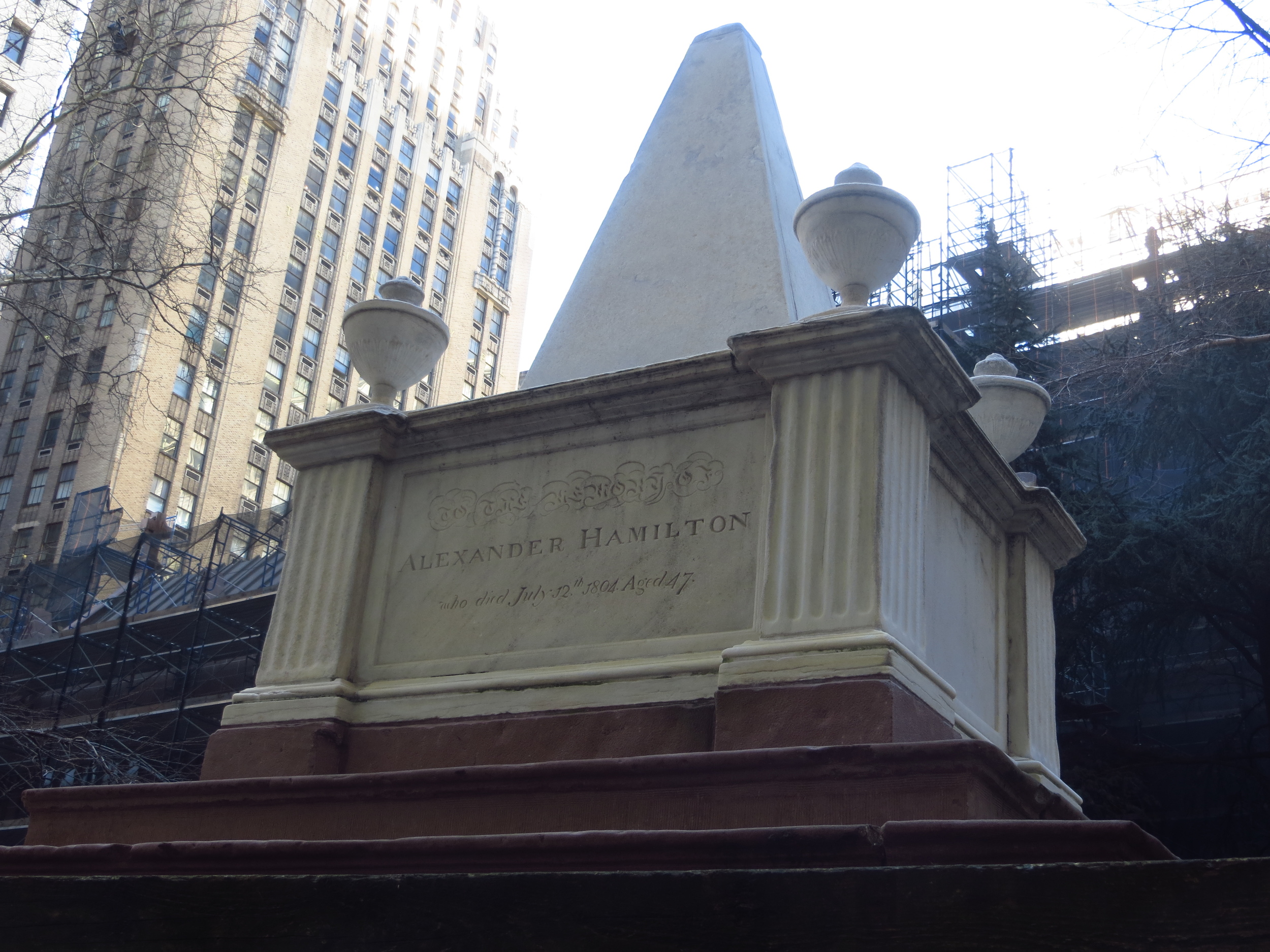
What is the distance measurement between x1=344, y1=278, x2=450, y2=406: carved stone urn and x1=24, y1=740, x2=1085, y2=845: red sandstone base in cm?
224

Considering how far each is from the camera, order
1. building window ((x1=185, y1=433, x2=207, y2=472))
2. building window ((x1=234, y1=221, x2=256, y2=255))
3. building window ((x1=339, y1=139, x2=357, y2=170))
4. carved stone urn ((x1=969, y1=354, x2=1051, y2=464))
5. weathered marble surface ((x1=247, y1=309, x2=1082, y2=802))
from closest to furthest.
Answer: weathered marble surface ((x1=247, y1=309, x2=1082, y2=802)), carved stone urn ((x1=969, y1=354, x2=1051, y2=464)), building window ((x1=185, y1=433, x2=207, y2=472)), building window ((x1=234, y1=221, x2=256, y2=255)), building window ((x1=339, y1=139, x2=357, y2=170))

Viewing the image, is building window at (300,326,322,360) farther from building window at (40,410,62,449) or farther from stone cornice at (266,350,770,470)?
stone cornice at (266,350,770,470)

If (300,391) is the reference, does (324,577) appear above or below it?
below

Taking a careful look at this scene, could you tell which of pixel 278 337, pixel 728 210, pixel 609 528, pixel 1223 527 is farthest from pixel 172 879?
pixel 278 337

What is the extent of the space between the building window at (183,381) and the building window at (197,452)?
1.55 metres

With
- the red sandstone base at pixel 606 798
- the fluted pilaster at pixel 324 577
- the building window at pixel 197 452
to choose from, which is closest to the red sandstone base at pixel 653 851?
the red sandstone base at pixel 606 798

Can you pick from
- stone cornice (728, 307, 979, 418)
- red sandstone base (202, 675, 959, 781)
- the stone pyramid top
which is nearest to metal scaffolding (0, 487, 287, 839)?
the stone pyramid top

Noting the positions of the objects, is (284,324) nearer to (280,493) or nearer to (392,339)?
(280,493)

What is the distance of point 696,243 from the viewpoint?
734 cm

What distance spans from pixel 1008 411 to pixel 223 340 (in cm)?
4824

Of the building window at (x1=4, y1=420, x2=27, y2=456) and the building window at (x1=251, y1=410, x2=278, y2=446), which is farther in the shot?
the building window at (x1=251, y1=410, x2=278, y2=446)

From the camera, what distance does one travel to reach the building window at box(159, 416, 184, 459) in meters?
48.2

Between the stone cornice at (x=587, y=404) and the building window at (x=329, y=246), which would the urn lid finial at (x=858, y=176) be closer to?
the stone cornice at (x=587, y=404)

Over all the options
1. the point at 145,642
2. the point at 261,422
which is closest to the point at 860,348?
the point at 145,642
